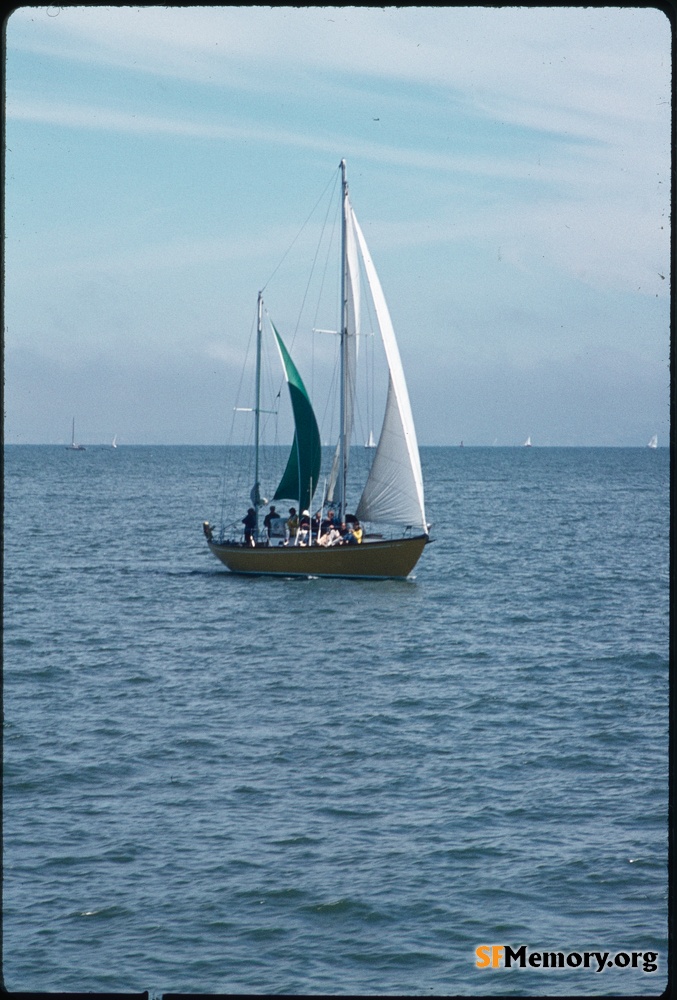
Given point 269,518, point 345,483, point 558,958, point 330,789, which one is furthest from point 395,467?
point 558,958

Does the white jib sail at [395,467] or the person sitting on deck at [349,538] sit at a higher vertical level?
the white jib sail at [395,467]

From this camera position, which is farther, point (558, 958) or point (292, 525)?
point (292, 525)

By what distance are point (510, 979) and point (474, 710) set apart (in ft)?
34.8

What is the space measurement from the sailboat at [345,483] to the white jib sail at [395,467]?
0.10 feet

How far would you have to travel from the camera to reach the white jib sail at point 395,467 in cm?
3584

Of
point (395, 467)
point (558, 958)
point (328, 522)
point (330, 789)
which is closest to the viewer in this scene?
point (558, 958)

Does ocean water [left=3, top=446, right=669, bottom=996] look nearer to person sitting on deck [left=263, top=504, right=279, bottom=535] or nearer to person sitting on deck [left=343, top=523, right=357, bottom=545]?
person sitting on deck [left=343, top=523, right=357, bottom=545]

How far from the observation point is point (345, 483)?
1457 inches

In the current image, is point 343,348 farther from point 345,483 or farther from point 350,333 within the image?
point 345,483

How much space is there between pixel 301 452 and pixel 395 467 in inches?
160

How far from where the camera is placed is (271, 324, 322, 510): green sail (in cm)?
3850

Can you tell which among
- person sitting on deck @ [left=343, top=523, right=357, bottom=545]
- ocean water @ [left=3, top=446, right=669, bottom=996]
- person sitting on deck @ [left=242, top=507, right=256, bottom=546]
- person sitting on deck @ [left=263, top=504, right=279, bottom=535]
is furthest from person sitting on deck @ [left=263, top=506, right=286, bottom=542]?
person sitting on deck @ [left=343, top=523, right=357, bottom=545]

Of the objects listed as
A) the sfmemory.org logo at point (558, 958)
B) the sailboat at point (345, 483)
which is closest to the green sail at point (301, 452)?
the sailboat at point (345, 483)

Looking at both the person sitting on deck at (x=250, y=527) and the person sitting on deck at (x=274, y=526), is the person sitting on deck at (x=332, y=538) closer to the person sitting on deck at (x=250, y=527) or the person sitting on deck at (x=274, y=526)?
the person sitting on deck at (x=274, y=526)
